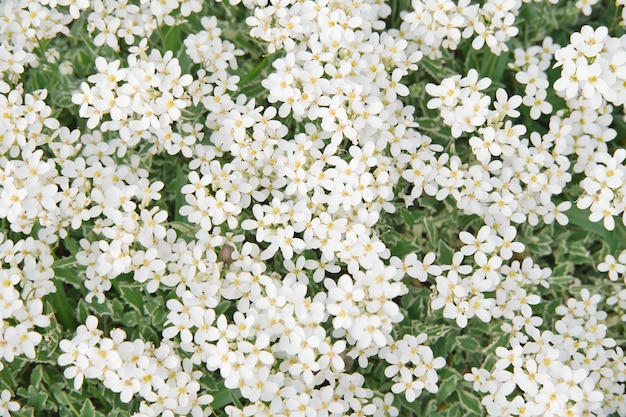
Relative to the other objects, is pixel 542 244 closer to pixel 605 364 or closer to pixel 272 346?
pixel 605 364

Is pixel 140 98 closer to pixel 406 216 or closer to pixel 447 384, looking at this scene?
pixel 406 216

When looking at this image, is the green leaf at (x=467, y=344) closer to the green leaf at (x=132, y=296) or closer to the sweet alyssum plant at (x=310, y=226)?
the sweet alyssum plant at (x=310, y=226)

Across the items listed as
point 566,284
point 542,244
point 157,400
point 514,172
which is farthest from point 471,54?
point 157,400

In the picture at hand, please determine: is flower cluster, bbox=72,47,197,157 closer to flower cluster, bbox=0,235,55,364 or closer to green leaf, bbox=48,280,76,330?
flower cluster, bbox=0,235,55,364

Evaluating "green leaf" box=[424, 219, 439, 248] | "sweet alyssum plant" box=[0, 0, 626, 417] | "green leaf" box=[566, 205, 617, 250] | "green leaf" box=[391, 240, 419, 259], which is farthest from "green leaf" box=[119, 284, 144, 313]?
"green leaf" box=[566, 205, 617, 250]

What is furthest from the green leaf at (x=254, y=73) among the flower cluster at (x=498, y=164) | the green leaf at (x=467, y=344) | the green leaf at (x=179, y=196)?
the green leaf at (x=467, y=344)
